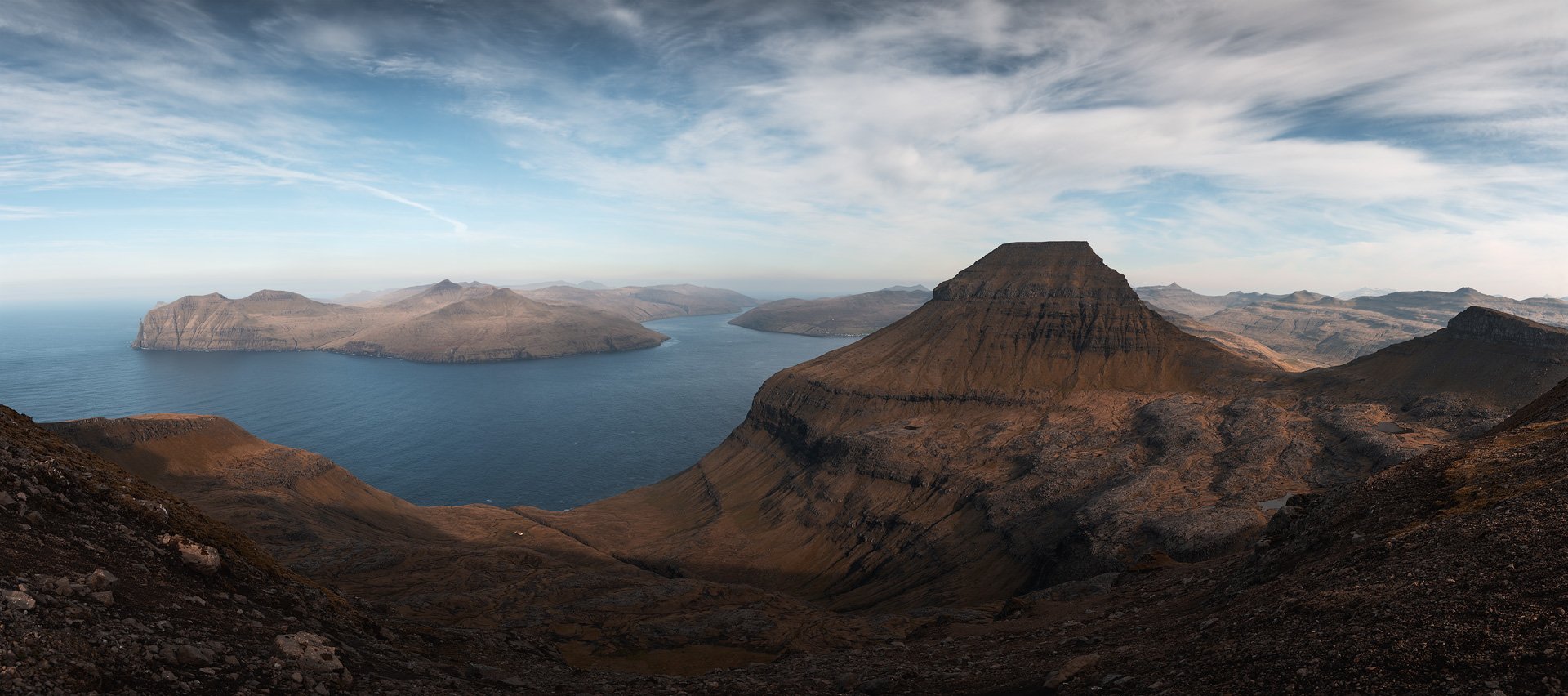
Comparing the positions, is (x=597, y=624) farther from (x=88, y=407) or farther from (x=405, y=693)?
(x=88, y=407)

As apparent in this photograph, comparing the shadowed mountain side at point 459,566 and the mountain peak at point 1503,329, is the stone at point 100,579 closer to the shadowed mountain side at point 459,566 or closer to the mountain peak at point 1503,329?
the shadowed mountain side at point 459,566

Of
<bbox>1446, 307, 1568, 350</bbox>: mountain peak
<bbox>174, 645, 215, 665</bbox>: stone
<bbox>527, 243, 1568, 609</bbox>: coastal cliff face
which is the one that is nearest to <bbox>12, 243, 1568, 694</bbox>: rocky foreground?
<bbox>174, 645, 215, 665</bbox>: stone

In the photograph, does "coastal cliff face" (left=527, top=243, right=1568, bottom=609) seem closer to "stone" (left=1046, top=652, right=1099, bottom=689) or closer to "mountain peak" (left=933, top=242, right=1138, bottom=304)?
"mountain peak" (left=933, top=242, right=1138, bottom=304)

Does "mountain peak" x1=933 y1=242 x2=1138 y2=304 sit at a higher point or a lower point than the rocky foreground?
higher

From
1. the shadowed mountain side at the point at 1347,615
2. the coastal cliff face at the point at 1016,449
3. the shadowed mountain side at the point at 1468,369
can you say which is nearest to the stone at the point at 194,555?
the shadowed mountain side at the point at 1347,615

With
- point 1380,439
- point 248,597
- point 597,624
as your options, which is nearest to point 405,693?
point 248,597

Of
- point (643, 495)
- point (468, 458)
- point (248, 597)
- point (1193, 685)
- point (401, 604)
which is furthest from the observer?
point (468, 458)
